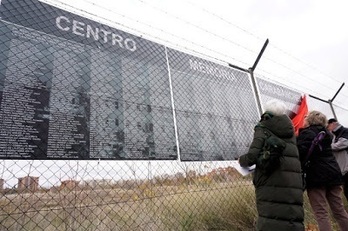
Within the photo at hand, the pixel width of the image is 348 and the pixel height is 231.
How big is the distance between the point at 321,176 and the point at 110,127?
2365mm

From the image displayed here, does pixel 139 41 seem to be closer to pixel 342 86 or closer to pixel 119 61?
pixel 119 61

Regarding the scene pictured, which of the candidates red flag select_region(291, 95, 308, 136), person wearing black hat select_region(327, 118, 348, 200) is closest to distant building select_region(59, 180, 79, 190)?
person wearing black hat select_region(327, 118, 348, 200)

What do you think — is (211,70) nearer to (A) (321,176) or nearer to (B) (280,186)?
(A) (321,176)

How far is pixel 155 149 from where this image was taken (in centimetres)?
295

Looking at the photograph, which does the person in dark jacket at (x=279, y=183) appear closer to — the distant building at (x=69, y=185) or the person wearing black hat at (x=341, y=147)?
the person wearing black hat at (x=341, y=147)

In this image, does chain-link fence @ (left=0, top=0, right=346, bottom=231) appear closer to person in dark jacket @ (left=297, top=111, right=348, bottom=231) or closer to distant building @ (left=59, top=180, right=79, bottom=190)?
distant building @ (left=59, top=180, right=79, bottom=190)

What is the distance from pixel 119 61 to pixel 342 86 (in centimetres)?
581

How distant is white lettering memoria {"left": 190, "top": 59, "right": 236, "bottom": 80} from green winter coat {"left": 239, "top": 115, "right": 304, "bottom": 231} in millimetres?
1704

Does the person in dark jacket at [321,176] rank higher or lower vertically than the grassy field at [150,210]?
higher

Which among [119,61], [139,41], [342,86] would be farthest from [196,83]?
[342,86]

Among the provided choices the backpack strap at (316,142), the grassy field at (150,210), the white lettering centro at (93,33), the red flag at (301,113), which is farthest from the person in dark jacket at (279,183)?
the red flag at (301,113)

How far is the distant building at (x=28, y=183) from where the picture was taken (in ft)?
7.52

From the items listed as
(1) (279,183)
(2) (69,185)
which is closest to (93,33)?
(2) (69,185)

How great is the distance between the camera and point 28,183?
2.35 m
